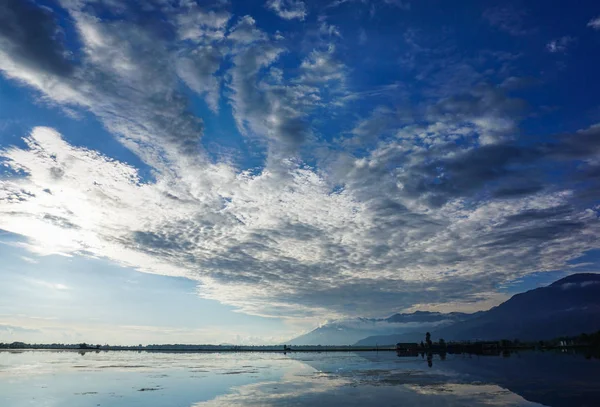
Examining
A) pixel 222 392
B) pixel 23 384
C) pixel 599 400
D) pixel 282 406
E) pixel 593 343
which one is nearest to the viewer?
pixel 599 400

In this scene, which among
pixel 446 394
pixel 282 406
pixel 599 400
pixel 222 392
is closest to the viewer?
pixel 599 400

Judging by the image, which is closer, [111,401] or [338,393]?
[111,401]

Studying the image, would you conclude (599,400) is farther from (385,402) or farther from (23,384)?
(23,384)

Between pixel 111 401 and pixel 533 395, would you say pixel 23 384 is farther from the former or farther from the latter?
pixel 533 395

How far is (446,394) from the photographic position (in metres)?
30.5

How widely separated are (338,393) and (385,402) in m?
6.29

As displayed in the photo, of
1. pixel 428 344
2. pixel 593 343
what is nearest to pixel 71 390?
pixel 428 344

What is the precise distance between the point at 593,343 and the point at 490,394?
588 feet

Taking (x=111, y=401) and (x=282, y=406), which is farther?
(x=111, y=401)

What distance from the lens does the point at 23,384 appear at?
129 feet

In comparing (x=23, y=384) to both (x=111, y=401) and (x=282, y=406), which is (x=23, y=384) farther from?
(x=282, y=406)

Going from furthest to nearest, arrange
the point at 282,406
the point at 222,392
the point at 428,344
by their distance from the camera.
Result: 1. the point at 428,344
2. the point at 222,392
3. the point at 282,406

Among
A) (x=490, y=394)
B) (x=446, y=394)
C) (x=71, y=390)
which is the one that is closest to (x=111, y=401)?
(x=71, y=390)

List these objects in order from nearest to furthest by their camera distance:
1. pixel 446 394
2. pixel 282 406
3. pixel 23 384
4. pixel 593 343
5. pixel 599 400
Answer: pixel 599 400 → pixel 282 406 → pixel 446 394 → pixel 23 384 → pixel 593 343
